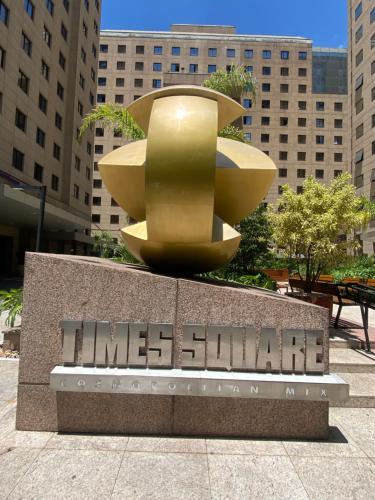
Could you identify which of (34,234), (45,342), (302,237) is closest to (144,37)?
(34,234)

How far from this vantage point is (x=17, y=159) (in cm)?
2903

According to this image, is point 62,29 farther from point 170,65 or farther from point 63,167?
point 170,65

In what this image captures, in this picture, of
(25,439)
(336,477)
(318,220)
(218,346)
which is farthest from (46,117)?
(336,477)

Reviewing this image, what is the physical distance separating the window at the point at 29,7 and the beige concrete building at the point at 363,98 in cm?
3418

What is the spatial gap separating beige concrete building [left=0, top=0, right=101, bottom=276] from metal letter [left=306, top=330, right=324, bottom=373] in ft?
64.2

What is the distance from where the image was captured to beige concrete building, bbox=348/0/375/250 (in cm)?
4159

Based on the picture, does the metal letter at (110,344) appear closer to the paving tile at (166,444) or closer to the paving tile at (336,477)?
the paving tile at (166,444)

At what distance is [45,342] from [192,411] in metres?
1.90

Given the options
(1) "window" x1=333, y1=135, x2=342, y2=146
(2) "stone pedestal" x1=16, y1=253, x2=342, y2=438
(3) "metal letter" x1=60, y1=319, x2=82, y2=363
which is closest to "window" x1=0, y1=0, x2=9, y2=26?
(2) "stone pedestal" x1=16, y1=253, x2=342, y2=438

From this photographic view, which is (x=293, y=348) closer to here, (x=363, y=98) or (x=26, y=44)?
(x=26, y=44)

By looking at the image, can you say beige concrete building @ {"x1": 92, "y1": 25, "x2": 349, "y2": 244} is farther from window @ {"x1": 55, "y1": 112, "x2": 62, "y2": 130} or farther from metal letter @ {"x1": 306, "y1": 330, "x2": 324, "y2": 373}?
metal letter @ {"x1": 306, "y1": 330, "x2": 324, "y2": 373}

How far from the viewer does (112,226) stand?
5941 cm

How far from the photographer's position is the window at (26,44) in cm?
2927

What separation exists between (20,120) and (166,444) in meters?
30.6
